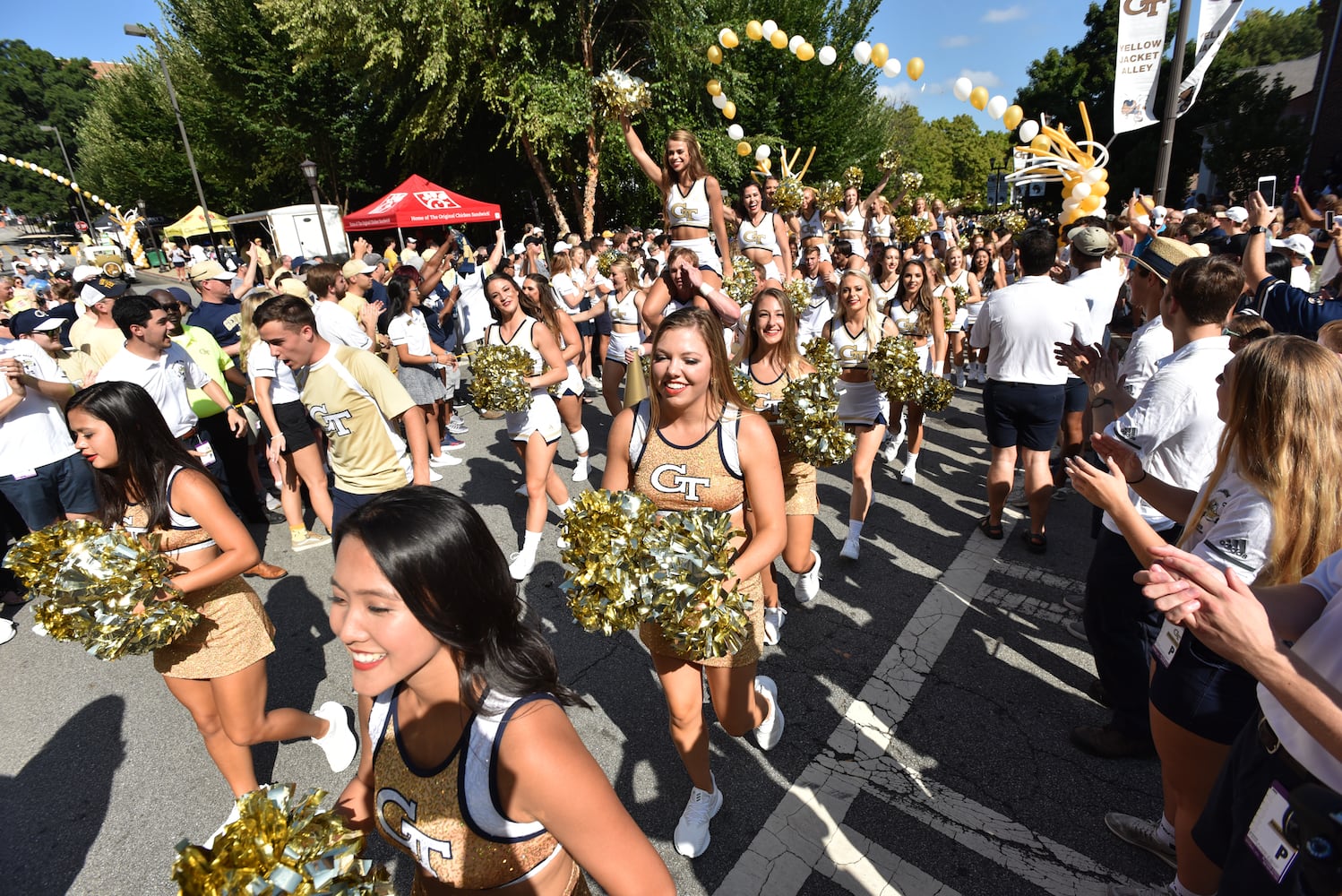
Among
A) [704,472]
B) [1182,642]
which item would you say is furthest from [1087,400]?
[704,472]

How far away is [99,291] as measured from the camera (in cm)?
728

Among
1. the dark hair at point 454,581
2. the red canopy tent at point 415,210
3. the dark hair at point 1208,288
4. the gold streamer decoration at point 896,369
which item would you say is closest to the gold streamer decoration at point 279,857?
the dark hair at point 454,581

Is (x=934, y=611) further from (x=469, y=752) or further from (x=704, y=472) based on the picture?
(x=469, y=752)

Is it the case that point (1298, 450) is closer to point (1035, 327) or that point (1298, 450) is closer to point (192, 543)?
point (1035, 327)

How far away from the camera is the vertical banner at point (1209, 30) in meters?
6.91

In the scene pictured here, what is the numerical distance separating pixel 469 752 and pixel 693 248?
4.41m

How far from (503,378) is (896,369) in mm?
2952

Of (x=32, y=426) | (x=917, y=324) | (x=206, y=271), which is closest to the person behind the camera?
(x=32, y=426)

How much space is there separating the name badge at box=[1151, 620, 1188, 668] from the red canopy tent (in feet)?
69.5

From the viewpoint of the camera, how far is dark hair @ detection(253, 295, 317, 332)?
370cm

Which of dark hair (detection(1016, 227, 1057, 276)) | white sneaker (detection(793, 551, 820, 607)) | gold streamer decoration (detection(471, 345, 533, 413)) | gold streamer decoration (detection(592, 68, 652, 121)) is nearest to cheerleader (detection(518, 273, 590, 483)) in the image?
gold streamer decoration (detection(471, 345, 533, 413))

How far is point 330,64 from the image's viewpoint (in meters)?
27.1

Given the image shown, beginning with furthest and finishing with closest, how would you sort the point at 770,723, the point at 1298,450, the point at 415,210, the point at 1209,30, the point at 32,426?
the point at 415,210
the point at 1209,30
the point at 32,426
the point at 770,723
the point at 1298,450

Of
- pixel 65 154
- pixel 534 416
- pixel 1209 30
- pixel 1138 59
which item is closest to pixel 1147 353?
pixel 534 416
